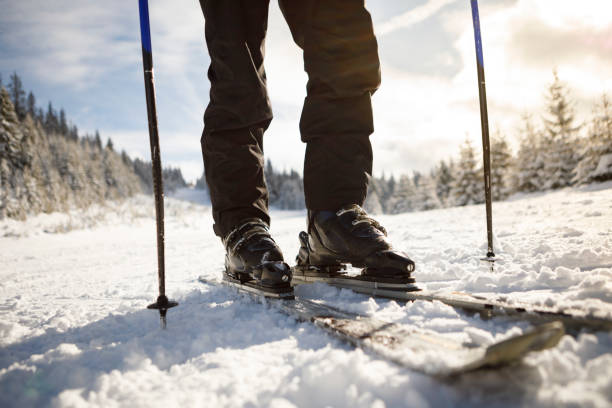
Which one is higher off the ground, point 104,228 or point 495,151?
point 495,151

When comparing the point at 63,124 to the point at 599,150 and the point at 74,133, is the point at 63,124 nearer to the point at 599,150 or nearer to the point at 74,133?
the point at 74,133

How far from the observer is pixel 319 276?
136 centimetres

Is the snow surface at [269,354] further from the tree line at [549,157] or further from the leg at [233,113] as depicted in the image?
the tree line at [549,157]

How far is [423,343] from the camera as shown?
0.62m

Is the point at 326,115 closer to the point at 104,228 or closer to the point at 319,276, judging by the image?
the point at 319,276

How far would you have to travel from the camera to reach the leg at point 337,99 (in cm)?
135

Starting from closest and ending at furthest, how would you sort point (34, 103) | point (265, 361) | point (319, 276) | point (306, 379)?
point (306, 379), point (265, 361), point (319, 276), point (34, 103)

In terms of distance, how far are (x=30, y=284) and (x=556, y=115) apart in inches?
838

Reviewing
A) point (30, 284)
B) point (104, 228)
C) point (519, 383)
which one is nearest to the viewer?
point (519, 383)

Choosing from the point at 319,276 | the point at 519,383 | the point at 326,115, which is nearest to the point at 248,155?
the point at 326,115

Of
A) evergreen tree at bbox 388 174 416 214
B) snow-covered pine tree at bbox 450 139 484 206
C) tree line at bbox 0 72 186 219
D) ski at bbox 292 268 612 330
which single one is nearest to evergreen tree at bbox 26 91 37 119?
tree line at bbox 0 72 186 219

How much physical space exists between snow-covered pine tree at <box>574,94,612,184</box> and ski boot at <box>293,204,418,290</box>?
498 inches

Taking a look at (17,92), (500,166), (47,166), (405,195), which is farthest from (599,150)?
(17,92)

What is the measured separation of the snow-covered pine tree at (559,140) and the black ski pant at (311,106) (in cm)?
1631
